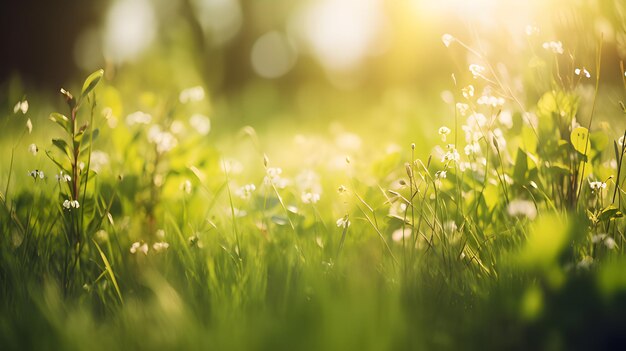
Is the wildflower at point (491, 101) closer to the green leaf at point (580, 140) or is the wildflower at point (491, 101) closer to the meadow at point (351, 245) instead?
the meadow at point (351, 245)

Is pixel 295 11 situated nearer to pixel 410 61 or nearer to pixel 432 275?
pixel 410 61

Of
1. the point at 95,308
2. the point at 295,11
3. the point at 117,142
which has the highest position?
the point at 295,11

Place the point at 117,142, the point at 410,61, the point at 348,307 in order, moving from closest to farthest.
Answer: the point at 348,307, the point at 117,142, the point at 410,61

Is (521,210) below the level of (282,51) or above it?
below

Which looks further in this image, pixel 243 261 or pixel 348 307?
pixel 243 261

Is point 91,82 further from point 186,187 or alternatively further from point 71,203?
point 186,187

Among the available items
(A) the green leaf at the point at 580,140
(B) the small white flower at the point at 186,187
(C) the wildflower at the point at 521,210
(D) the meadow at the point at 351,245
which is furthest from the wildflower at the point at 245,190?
(A) the green leaf at the point at 580,140

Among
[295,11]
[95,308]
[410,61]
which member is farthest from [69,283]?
[295,11]

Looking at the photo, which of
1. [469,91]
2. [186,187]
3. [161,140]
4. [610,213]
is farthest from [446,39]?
[161,140]

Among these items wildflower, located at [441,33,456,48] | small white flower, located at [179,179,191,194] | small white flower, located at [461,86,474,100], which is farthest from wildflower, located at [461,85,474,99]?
small white flower, located at [179,179,191,194]
